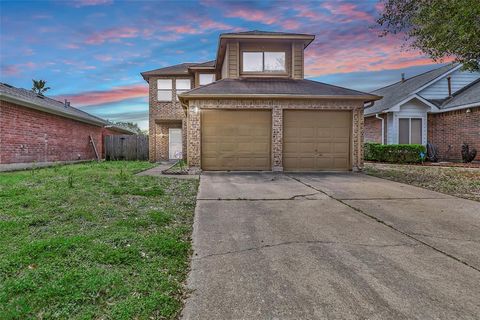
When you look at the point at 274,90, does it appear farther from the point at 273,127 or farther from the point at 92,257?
the point at 92,257

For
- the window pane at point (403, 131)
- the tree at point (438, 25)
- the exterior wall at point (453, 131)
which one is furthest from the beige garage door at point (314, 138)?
the exterior wall at point (453, 131)

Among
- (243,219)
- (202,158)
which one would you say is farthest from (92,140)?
(243,219)

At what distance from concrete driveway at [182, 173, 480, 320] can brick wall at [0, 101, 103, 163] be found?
34.0 ft

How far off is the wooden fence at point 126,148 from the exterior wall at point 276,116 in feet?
35.6

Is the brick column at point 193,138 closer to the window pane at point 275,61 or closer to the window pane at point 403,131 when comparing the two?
the window pane at point 275,61

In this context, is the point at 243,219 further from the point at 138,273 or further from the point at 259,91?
the point at 259,91

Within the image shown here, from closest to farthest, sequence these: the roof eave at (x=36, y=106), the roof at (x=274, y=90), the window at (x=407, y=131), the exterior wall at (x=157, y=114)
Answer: the roof at (x=274, y=90), the roof eave at (x=36, y=106), the window at (x=407, y=131), the exterior wall at (x=157, y=114)

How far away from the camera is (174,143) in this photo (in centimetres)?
2000

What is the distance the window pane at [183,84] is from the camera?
18.8 metres

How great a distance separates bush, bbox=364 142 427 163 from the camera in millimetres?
15375

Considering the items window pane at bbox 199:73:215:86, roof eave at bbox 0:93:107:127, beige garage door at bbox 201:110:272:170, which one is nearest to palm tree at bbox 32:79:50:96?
roof eave at bbox 0:93:107:127

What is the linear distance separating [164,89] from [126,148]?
5.38 m

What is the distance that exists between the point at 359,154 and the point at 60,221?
10320 millimetres

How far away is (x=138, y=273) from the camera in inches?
102
